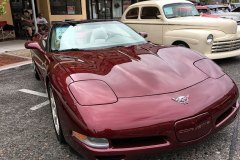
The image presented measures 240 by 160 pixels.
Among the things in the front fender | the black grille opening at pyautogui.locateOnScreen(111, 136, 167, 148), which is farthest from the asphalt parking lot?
the front fender

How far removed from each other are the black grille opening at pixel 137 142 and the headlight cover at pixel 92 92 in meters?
0.35

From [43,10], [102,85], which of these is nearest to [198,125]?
[102,85]

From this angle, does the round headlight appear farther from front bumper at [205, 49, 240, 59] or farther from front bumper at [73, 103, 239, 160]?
front bumper at [73, 103, 239, 160]

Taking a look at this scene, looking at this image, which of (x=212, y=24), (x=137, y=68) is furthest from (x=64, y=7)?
(x=137, y=68)

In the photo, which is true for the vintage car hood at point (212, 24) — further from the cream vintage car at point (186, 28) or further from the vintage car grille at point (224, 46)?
the vintage car grille at point (224, 46)

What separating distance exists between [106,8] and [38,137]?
15.7 metres

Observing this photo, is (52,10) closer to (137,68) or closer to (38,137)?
(38,137)

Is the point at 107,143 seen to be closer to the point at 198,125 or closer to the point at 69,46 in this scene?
the point at 198,125

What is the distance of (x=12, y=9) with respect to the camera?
546 inches

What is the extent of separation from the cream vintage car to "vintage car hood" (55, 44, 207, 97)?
Answer: 10.5 ft

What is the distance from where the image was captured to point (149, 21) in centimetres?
812

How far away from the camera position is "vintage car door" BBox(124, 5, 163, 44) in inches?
309

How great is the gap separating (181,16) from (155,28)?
29.3 inches

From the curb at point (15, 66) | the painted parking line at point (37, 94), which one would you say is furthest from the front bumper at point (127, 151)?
the curb at point (15, 66)
